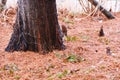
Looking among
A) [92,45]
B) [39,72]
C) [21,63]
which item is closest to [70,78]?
[39,72]

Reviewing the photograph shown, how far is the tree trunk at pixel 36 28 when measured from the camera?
4.29 m

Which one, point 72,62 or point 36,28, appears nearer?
point 72,62

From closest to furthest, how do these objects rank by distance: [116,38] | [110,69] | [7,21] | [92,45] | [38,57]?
[110,69], [38,57], [92,45], [116,38], [7,21]

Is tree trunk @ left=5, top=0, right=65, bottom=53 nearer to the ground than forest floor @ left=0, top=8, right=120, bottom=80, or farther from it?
farther from it

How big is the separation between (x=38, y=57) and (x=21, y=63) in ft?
0.94

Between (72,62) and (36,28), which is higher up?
(36,28)

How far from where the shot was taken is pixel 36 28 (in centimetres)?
434

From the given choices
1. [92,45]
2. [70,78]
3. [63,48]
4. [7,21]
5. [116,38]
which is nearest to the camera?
[70,78]

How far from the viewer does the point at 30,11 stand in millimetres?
4305

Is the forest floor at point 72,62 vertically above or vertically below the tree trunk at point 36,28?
below

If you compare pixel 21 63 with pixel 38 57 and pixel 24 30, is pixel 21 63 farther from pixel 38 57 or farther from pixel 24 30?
pixel 24 30

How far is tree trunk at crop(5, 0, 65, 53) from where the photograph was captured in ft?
14.1

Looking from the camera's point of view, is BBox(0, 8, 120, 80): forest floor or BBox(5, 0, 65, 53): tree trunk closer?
BBox(0, 8, 120, 80): forest floor

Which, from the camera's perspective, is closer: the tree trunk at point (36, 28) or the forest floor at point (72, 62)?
the forest floor at point (72, 62)
